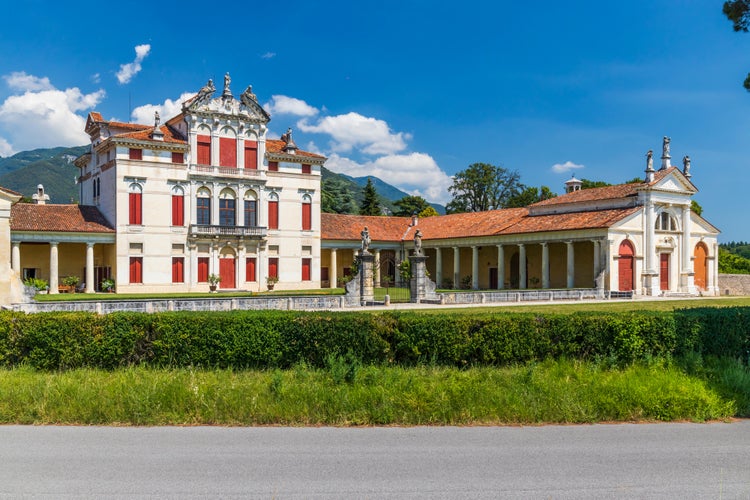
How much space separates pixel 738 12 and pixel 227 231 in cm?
3680

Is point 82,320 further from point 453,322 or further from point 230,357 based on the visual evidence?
point 453,322

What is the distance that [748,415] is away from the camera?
9.53 m

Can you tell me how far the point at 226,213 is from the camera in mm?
46844

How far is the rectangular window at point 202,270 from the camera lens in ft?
149

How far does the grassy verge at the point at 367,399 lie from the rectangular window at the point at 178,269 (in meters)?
34.9

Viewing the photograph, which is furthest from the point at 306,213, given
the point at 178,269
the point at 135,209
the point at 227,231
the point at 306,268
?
the point at 135,209

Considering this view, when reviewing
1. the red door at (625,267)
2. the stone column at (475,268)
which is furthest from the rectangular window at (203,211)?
the red door at (625,267)

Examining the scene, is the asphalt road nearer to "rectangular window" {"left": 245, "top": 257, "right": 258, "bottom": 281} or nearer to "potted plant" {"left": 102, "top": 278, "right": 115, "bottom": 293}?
"potted plant" {"left": 102, "top": 278, "right": 115, "bottom": 293}

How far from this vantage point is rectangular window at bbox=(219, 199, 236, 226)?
46.6m

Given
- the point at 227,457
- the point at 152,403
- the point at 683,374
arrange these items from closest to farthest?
the point at 227,457 → the point at 152,403 → the point at 683,374

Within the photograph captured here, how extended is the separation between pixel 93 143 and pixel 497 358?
45.0 metres

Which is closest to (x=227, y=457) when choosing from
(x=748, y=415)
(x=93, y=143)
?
(x=748, y=415)

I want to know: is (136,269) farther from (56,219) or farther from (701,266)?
(701,266)

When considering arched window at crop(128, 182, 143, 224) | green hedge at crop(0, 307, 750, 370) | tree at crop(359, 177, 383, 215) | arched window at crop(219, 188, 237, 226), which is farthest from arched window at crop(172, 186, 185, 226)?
tree at crop(359, 177, 383, 215)
